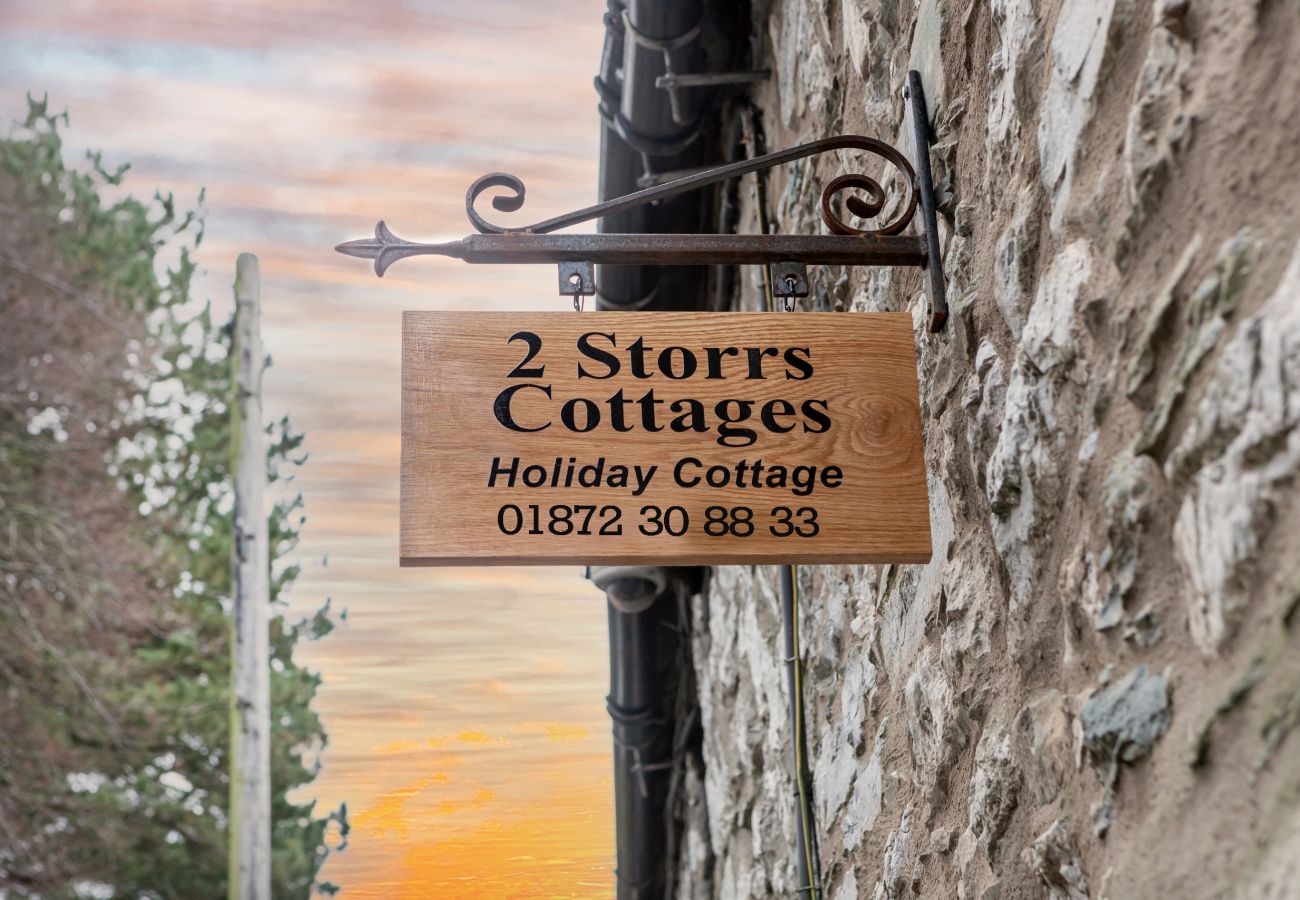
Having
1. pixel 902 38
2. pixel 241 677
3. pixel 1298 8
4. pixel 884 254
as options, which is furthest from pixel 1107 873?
pixel 241 677

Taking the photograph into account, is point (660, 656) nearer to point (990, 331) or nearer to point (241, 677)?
point (241, 677)

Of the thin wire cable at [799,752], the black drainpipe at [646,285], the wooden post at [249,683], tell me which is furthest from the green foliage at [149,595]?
the thin wire cable at [799,752]

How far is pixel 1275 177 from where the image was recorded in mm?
907

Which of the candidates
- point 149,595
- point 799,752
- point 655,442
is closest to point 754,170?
point 655,442

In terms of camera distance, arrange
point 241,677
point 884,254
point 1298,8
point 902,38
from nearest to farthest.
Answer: point 1298,8
point 884,254
point 902,38
point 241,677

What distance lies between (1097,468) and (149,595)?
8611mm

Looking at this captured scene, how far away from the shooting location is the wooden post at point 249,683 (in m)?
5.21

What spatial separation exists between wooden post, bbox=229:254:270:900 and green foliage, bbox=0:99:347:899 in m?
2.97

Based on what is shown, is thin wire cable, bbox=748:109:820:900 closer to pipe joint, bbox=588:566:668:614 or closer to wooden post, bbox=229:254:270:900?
pipe joint, bbox=588:566:668:614

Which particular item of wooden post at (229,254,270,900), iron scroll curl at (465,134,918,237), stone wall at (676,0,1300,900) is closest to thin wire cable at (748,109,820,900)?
stone wall at (676,0,1300,900)

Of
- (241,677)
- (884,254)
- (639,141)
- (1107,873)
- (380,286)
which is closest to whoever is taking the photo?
(1107,873)

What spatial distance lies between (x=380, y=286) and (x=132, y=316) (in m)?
2.37

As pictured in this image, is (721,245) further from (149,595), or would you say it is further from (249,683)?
(149,595)

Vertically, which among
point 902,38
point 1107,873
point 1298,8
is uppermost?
point 902,38
